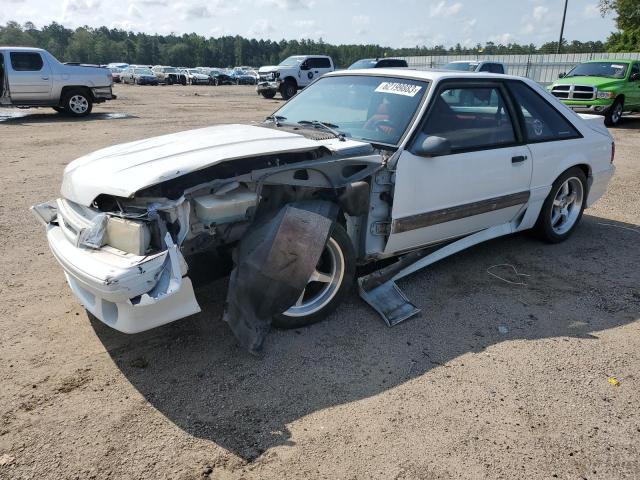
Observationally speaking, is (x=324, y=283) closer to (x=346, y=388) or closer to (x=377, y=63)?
(x=346, y=388)

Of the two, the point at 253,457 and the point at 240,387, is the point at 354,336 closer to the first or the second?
the point at 240,387

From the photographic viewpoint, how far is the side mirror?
347cm

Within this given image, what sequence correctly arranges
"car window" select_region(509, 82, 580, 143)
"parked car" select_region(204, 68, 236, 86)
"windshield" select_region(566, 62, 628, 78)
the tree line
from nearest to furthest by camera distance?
"car window" select_region(509, 82, 580, 143), "windshield" select_region(566, 62, 628, 78), "parked car" select_region(204, 68, 236, 86), the tree line

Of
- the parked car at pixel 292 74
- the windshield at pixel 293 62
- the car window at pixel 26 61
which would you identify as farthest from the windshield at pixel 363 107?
the windshield at pixel 293 62

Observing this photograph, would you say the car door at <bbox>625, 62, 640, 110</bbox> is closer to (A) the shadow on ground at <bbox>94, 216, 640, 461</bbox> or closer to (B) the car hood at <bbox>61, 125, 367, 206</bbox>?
(A) the shadow on ground at <bbox>94, 216, 640, 461</bbox>

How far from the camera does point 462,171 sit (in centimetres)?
388

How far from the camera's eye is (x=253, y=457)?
2.32 meters

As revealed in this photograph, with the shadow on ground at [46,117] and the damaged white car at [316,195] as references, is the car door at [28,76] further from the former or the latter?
the damaged white car at [316,195]

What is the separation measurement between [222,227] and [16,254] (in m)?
2.63

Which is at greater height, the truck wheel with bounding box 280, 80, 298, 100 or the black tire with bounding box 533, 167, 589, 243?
the truck wheel with bounding box 280, 80, 298, 100

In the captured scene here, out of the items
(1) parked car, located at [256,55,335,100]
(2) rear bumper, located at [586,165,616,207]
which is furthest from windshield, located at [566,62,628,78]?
(2) rear bumper, located at [586,165,616,207]

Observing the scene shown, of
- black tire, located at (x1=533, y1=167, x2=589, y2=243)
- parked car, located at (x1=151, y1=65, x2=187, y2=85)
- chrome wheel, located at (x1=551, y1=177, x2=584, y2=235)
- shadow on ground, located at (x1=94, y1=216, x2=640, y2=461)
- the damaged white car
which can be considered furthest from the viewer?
parked car, located at (x1=151, y1=65, x2=187, y2=85)

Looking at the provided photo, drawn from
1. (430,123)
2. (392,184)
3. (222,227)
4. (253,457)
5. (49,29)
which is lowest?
(253,457)

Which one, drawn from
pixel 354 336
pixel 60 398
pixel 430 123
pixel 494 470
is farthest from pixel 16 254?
pixel 494 470
